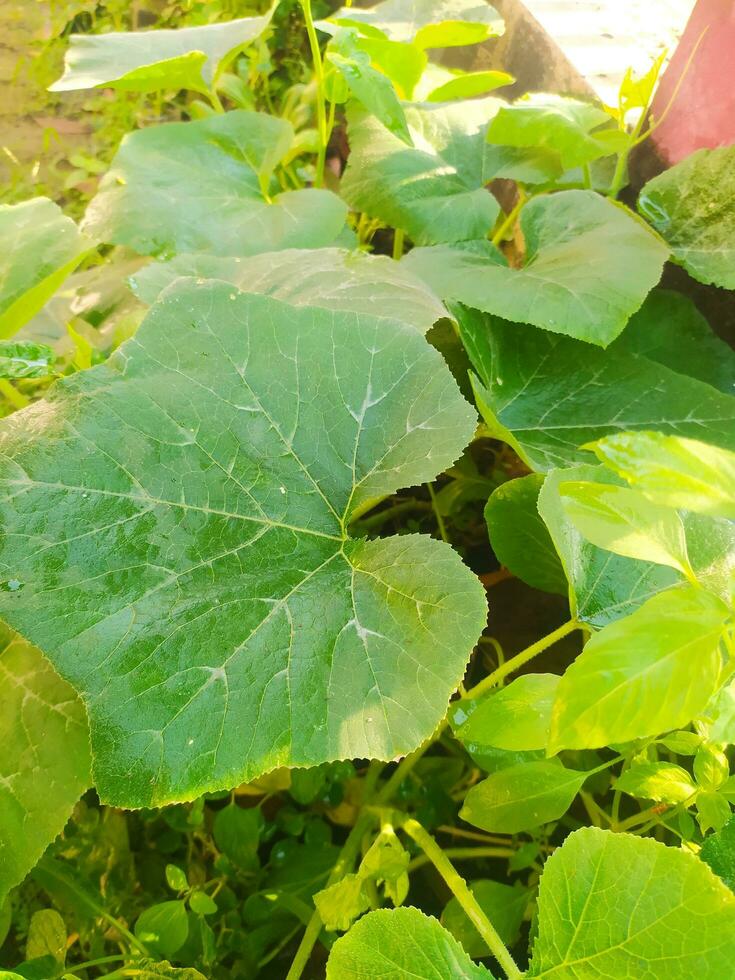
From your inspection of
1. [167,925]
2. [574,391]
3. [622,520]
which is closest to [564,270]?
[574,391]

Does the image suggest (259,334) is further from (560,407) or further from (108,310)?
(108,310)

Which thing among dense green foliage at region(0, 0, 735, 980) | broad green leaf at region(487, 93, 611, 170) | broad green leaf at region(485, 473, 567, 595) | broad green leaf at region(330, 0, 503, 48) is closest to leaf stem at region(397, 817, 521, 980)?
dense green foliage at region(0, 0, 735, 980)

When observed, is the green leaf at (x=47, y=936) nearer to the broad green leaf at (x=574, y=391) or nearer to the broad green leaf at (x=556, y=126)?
the broad green leaf at (x=574, y=391)

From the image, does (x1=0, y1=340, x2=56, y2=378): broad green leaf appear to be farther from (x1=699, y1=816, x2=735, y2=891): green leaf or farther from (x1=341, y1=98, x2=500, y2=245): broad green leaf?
(x1=699, y1=816, x2=735, y2=891): green leaf

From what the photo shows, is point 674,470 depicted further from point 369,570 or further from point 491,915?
point 491,915

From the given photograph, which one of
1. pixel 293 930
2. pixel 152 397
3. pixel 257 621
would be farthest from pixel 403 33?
pixel 293 930

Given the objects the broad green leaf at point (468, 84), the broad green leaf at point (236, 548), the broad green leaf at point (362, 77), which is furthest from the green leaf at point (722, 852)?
the broad green leaf at point (468, 84)
